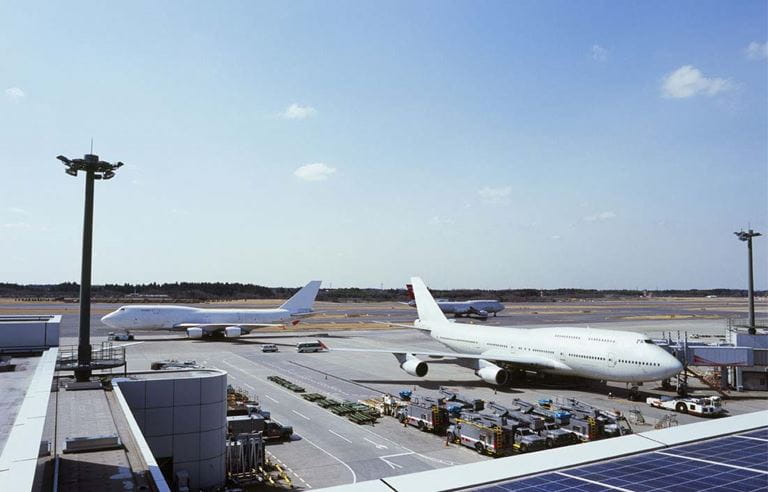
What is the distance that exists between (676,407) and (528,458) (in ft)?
103

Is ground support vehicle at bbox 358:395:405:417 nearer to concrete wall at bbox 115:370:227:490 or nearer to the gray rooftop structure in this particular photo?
concrete wall at bbox 115:370:227:490

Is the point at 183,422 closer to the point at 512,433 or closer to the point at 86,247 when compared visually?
the point at 86,247

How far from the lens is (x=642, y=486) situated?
12969 mm

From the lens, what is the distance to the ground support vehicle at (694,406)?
3879 centimetres

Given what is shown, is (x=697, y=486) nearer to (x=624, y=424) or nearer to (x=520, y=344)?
(x=624, y=424)

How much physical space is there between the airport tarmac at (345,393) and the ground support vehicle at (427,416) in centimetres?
57

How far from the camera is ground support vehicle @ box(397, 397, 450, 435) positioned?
110 feet

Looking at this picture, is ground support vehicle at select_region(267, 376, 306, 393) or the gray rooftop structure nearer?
the gray rooftop structure

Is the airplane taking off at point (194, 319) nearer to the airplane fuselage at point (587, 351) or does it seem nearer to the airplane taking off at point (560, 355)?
the airplane taking off at point (560, 355)

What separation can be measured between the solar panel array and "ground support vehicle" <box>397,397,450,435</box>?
18.7 m

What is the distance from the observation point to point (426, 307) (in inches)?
2579

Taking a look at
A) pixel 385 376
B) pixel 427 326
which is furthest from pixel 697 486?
pixel 427 326

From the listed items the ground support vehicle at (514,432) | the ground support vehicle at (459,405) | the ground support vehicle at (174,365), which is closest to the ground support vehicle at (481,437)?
the ground support vehicle at (514,432)

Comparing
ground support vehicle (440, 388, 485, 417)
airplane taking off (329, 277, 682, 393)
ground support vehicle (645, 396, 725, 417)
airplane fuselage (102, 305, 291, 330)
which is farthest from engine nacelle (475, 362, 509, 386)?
airplane fuselage (102, 305, 291, 330)
